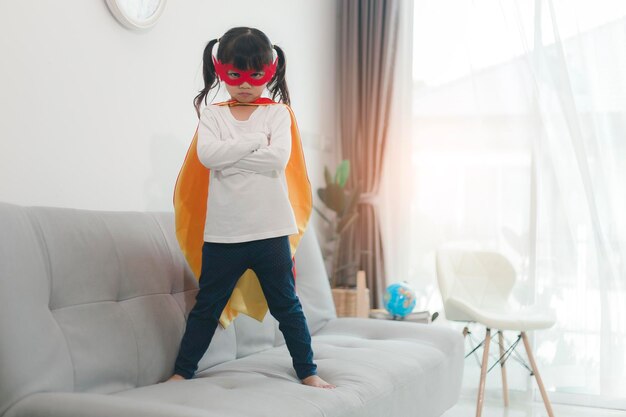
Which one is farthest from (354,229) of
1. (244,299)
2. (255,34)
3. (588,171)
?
(255,34)

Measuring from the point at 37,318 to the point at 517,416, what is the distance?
2.33 metres

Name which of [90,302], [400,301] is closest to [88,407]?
[90,302]

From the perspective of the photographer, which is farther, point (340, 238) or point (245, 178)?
point (340, 238)

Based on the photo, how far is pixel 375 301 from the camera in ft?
12.8

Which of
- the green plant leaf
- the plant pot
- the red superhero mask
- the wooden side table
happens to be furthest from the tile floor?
the red superhero mask

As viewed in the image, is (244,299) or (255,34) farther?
(244,299)

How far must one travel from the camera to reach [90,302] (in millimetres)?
1860

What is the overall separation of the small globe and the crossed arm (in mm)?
1495

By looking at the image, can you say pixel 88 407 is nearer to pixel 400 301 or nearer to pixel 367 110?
pixel 400 301

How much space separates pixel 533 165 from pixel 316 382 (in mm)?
2142

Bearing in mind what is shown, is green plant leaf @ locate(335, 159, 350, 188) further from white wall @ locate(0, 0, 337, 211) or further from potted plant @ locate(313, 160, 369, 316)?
white wall @ locate(0, 0, 337, 211)

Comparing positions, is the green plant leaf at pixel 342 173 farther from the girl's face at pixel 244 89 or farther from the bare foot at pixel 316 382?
the bare foot at pixel 316 382

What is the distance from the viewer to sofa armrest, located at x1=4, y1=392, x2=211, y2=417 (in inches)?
56.5

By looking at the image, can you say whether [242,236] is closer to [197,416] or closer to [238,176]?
[238,176]
